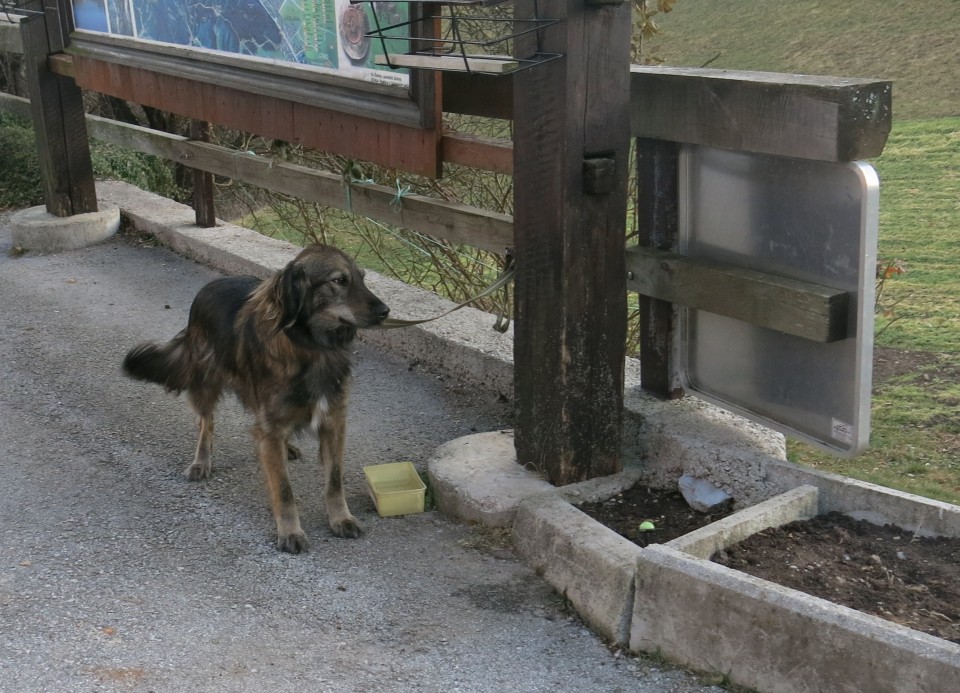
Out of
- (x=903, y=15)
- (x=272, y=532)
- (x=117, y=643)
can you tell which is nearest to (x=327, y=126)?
(x=272, y=532)

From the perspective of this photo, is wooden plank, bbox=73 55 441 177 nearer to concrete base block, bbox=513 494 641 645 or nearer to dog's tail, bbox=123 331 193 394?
dog's tail, bbox=123 331 193 394

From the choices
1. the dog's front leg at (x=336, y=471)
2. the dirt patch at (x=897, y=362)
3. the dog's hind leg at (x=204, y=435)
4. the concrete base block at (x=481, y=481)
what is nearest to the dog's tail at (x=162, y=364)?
the dog's hind leg at (x=204, y=435)

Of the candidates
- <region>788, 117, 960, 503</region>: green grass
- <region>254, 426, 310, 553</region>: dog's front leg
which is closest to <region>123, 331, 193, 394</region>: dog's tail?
<region>254, 426, 310, 553</region>: dog's front leg

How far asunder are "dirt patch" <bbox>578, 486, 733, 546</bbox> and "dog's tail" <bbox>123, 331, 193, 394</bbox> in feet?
6.69

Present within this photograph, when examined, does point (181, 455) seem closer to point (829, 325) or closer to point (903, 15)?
point (829, 325)

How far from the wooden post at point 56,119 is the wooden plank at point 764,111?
20.0ft

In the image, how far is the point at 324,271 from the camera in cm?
427

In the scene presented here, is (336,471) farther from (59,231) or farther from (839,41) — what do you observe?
(839,41)

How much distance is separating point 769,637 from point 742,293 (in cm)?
136

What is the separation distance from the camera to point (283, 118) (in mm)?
6289

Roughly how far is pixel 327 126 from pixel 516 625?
3.18 metres

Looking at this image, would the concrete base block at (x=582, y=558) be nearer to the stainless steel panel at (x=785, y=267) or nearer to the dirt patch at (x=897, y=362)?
the stainless steel panel at (x=785, y=267)

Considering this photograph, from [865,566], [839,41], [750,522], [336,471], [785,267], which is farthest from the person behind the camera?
[839,41]

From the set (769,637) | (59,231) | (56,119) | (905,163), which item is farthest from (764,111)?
(56,119)
